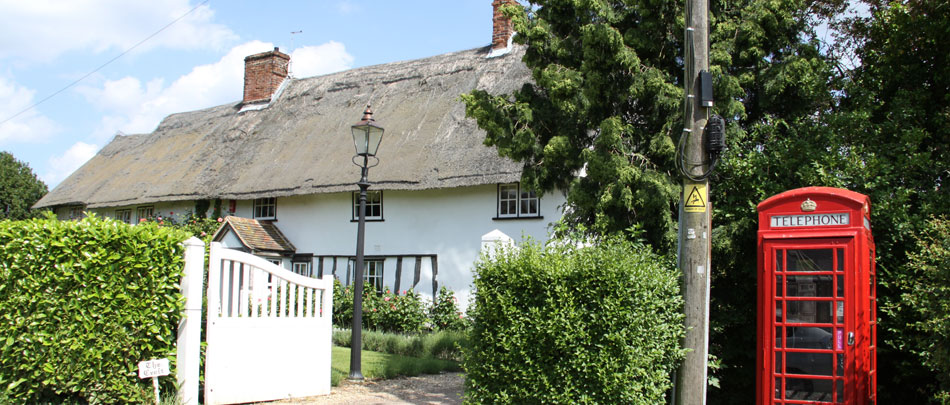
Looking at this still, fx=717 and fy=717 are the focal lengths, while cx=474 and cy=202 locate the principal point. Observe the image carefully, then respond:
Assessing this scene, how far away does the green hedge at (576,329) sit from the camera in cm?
668

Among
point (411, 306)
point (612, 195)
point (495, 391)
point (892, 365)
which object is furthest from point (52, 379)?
point (411, 306)

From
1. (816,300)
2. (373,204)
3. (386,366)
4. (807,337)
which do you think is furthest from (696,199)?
(373,204)

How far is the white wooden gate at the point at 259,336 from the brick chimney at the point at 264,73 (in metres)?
18.2

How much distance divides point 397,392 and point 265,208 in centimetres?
1304

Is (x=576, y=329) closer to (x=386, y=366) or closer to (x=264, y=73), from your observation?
(x=386, y=366)

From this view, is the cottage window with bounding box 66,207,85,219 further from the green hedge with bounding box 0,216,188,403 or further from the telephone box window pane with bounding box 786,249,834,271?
the telephone box window pane with bounding box 786,249,834,271

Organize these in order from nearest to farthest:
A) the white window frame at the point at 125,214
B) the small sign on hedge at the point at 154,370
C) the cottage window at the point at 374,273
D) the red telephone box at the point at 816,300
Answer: the red telephone box at the point at 816,300, the small sign on hedge at the point at 154,370, the cottage window at the point at 374,273, the white window frame at the point at 125,214

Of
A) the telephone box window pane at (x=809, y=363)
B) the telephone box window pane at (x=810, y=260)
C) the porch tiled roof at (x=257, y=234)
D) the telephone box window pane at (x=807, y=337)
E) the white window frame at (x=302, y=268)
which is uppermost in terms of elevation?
the porch tiled roof at (x=257, y=234)

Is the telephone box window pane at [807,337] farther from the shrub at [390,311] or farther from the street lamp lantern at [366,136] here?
the shrub at [390,311]

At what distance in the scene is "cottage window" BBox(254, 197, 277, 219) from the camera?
21103mm

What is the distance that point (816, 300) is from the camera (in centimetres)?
710

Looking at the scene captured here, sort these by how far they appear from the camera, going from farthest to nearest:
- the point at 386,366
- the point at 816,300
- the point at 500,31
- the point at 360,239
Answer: the point at 500,31, the point at 386,366, the point at 360,239, the point at 816,300

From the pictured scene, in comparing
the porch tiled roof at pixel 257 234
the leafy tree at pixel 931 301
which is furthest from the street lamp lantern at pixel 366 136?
the porch tiled roof at pixel 257 234

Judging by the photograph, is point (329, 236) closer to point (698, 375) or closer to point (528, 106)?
point (528, 106)
